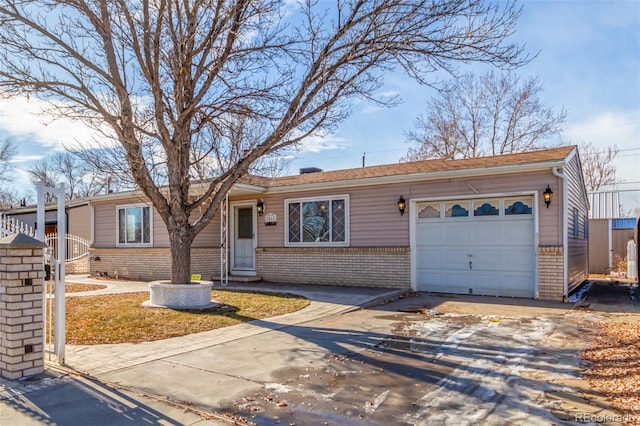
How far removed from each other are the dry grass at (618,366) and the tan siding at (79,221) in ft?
64.3

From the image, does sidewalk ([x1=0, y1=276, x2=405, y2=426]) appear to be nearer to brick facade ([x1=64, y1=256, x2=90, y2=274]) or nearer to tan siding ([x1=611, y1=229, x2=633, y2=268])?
brick facade ([x1=64, y1=256, x2=90, y2=274])

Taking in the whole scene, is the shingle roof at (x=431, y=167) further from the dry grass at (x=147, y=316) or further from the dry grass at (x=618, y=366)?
the dry grass at (x=618, y=366)

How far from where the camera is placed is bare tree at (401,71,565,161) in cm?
2459

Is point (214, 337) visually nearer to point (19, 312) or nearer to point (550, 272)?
point (19, 312)

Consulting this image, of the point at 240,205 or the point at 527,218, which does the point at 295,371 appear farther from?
the point at 240,205

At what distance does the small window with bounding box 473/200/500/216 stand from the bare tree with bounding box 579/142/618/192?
24.3m

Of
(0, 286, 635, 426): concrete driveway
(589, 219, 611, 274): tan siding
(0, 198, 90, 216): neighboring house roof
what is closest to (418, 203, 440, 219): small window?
(0, 286, 635, 426): concrete driveway

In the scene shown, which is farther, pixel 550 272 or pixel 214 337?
pixel 550 272

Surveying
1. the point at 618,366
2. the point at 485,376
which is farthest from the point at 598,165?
the point at 485,376

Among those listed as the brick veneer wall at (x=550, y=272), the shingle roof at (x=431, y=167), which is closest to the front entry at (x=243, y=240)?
the shingle roof at (x=431, y=167)

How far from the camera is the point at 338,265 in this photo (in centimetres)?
1258

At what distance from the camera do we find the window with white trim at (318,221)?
12.7m

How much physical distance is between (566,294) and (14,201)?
43.9 m

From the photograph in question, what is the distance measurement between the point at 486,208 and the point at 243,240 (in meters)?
7.91
